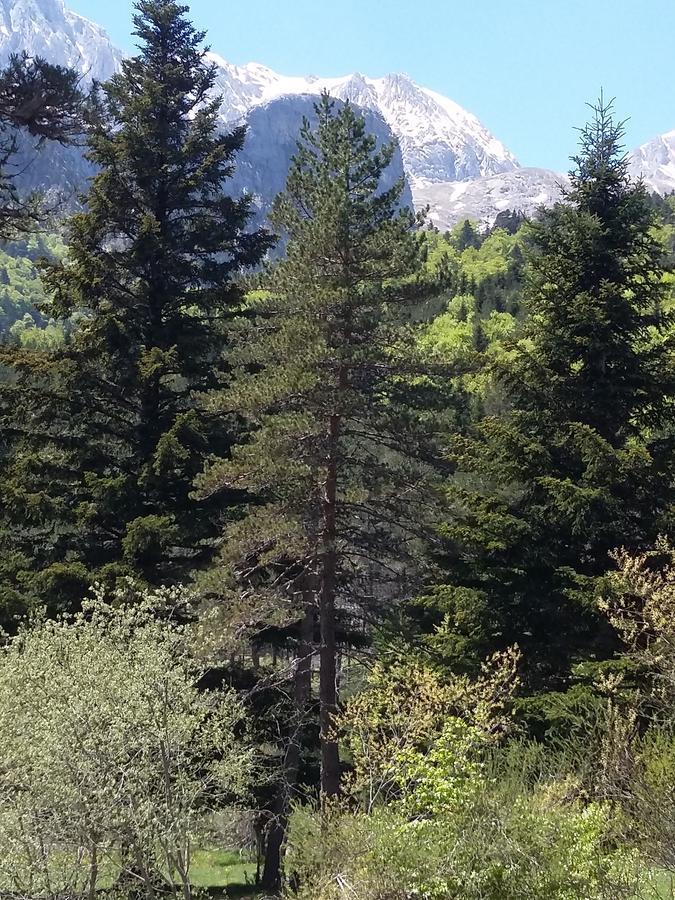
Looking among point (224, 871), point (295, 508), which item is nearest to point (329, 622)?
point (295, 508)

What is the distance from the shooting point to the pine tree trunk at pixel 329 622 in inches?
620

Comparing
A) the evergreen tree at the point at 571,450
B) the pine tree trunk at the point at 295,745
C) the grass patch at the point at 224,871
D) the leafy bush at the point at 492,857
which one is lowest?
the grass patch at the point at 224,871

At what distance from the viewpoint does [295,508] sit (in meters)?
16.6

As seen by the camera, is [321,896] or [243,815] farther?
[243,815]

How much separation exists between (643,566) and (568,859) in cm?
710

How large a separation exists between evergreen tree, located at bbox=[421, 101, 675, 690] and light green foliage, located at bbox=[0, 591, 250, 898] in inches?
205

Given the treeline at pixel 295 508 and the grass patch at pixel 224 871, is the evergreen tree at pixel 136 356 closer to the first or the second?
the treeline at pixel 295 508

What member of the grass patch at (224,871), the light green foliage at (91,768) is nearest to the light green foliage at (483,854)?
the light green foliage at (91,768)

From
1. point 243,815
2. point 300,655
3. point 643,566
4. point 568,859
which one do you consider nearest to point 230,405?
Result: point 300,655

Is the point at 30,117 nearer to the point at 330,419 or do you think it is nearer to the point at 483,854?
the point at 330,419

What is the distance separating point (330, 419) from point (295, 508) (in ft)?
6.32

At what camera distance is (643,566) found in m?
14.3

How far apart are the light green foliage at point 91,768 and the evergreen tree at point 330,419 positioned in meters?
3.76

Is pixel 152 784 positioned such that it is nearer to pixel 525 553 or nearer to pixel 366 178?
pixel 525 553
